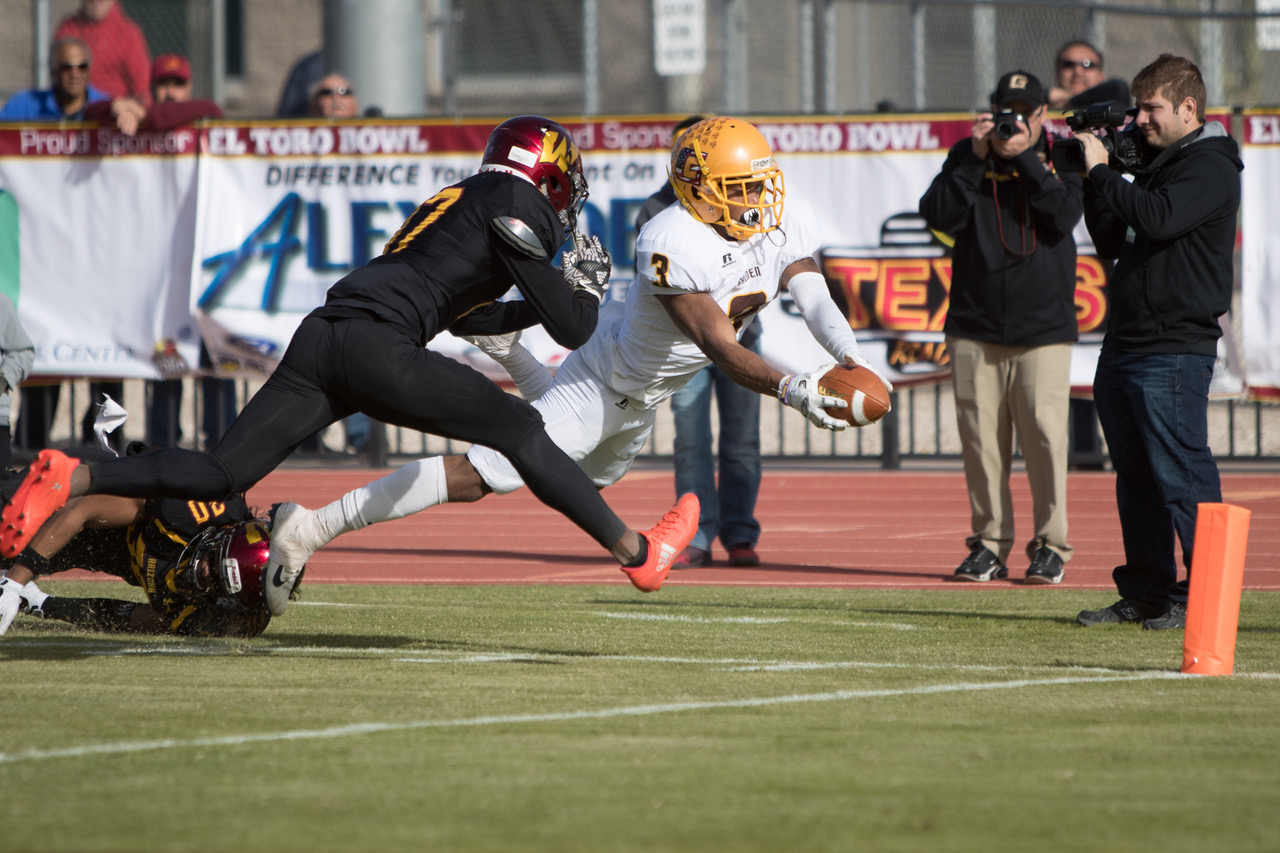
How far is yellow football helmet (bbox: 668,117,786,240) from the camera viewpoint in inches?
241

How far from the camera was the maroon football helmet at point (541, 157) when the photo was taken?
5945mm

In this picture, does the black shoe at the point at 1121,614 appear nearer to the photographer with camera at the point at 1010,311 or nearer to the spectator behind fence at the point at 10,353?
the photographer with camera at the point at 1010,311

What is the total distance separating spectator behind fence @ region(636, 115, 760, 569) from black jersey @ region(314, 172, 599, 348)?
3375 mm

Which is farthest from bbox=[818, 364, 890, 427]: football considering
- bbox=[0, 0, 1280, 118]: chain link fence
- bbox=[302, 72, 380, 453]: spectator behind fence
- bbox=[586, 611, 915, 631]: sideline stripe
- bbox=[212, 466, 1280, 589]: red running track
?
bbox=[302, 72, 380, 453]: spectator behind fence

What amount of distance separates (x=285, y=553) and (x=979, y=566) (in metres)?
3.98

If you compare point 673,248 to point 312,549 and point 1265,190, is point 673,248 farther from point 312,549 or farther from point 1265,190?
point 1265,190

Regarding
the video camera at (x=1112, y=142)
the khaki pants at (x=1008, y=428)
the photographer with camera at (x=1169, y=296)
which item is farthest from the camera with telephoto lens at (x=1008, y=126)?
the photographer with camera at (x=1169, y=296)

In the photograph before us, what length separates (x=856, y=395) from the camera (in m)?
5.55

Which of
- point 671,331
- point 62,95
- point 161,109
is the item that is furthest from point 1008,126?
point 62,95

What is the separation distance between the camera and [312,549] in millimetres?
5902

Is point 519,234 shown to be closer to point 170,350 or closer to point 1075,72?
point 1075,72

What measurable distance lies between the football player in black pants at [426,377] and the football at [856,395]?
2.51 feet

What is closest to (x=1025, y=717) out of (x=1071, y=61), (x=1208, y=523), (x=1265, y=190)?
(x=1208, y=523)

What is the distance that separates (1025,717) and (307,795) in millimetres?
2098
